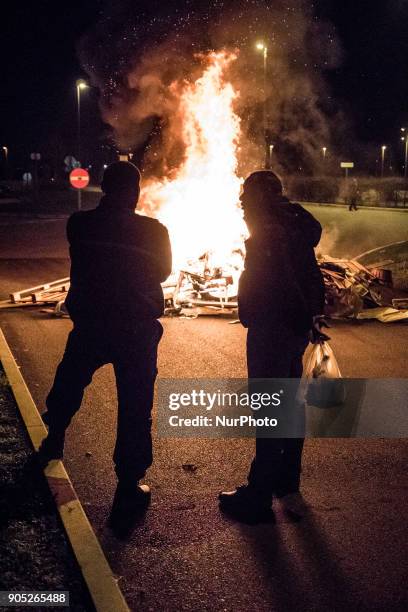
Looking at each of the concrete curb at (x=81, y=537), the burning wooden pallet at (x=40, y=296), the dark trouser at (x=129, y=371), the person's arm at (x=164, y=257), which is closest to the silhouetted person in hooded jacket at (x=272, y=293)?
the person's arm at (x=164, y=257)

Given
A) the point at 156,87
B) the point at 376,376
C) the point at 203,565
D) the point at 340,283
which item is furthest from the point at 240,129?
the point at 203,565

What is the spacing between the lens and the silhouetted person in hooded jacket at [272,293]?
3.63 meters

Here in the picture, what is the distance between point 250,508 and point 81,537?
3.18ft

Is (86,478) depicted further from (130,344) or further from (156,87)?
(156,87)

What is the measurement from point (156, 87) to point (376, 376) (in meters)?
7.78

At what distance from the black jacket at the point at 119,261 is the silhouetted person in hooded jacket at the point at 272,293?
1.68 ft

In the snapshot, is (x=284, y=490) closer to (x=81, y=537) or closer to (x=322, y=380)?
(x=322, y=380)

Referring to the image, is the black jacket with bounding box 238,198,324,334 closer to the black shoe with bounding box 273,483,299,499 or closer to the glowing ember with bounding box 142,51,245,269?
the black shoe with bounding box 273,483,299,499

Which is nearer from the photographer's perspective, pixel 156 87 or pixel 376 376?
pixel 376 376

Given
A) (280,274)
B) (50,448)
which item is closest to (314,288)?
(280,274)

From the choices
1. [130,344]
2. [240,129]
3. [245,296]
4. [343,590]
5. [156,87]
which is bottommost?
[343,590]

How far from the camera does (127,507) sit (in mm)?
3781

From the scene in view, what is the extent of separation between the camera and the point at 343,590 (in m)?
3.11

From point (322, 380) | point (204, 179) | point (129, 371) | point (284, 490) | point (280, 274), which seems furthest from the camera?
point (204, 179)
